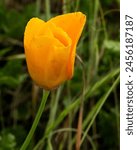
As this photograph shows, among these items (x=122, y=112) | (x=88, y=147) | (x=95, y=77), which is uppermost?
(x=95, y=77)

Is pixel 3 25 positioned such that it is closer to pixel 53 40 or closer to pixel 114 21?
pixel 114 21

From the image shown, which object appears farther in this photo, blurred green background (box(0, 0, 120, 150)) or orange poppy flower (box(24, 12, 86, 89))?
blurred green background (box(0, 0, 120, 150))

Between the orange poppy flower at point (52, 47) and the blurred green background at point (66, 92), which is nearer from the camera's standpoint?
the orange poppy flower at point (52, 47)

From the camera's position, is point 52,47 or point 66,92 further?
point 66,92

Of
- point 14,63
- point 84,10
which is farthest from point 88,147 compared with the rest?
point 84,10
